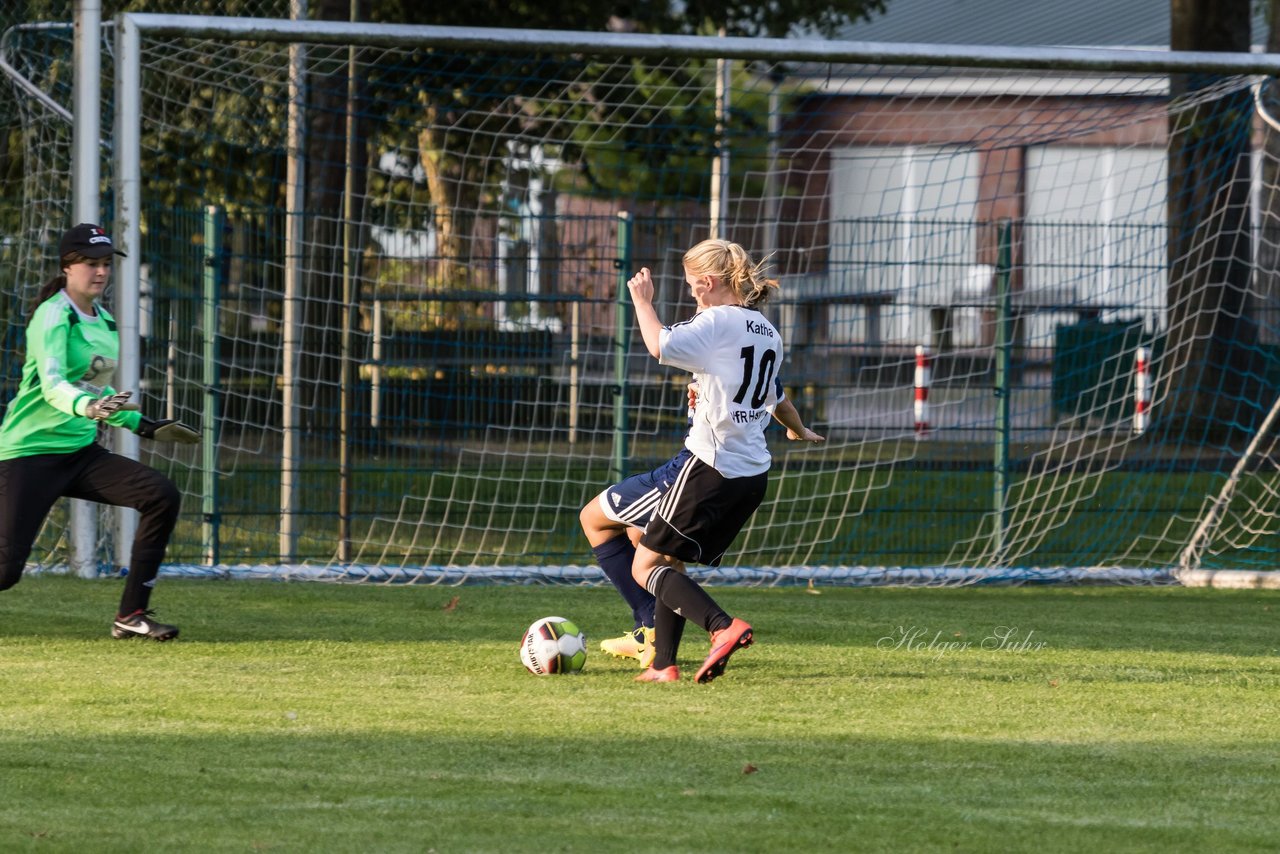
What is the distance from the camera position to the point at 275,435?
1126cm

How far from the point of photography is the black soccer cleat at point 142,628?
745cm

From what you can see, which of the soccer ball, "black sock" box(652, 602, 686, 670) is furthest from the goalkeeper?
"black sock" box(652, 602, 686, 670)

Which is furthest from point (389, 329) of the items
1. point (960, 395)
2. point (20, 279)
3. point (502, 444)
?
point (960, 395)

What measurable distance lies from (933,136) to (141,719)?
2959cm

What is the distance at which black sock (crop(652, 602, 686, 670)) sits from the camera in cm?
663

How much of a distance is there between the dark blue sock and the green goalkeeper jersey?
80.5 inches

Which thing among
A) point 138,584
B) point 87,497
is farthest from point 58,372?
point 138,584

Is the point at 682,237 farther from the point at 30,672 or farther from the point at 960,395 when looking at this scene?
the point at 30,672

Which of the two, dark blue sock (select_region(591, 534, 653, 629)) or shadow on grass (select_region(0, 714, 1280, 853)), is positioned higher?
dark blue sock (select_region(591, 534, 653, 629))

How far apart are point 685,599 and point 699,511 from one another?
342mm

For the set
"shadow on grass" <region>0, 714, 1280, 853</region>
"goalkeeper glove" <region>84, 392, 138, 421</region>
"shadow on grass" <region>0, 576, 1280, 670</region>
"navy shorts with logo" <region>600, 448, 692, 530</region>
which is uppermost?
"goalkeeper glove" <region>84, 392, 138, 421</region>

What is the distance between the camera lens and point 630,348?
12023 millimetres

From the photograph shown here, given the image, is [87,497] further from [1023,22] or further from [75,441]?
[1023,22]

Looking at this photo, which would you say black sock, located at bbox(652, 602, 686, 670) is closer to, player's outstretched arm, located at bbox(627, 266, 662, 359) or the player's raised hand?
player's outstretched arm, located at bbox(627, 266, 662, 359)
